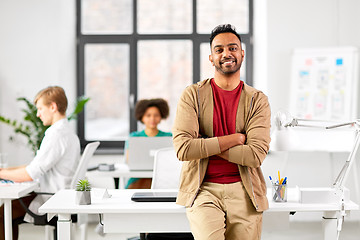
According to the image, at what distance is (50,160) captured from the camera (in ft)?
11.3

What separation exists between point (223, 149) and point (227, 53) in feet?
1.57

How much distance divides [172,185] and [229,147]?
39.3 inches

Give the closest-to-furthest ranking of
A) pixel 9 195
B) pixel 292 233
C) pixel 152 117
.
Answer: pixel 9 195 < pixel 152 117 < pixel 292 233

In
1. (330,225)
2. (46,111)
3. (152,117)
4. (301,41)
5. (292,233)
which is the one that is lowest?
(292,233)

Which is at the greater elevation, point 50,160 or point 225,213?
point 50,160

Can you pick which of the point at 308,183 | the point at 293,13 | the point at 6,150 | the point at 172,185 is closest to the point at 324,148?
the point at 308,183

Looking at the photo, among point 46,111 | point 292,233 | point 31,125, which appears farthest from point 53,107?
point 292,233

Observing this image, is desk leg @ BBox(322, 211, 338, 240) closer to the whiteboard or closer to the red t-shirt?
the red t-shirt

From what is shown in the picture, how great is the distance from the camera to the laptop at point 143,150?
414cm

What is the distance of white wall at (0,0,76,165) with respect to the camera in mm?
5672

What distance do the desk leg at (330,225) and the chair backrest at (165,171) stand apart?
1.02m

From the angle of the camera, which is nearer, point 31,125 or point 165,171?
point 165,171

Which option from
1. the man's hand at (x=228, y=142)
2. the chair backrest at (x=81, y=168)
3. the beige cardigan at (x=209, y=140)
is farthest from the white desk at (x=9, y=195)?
the man's hand at (x=228, y=142)

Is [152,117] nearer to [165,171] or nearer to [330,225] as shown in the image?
[165,171]
